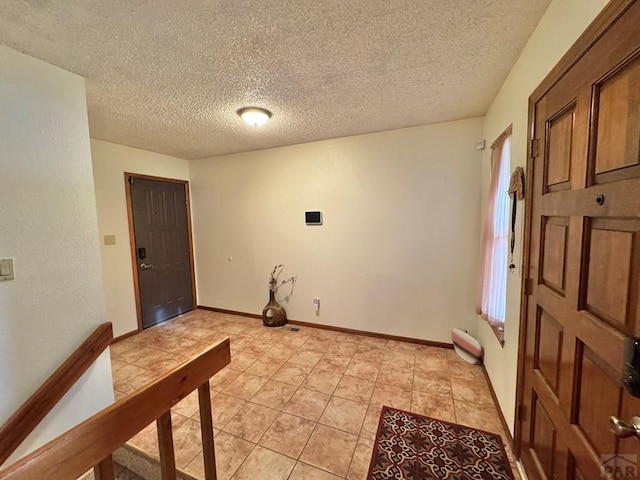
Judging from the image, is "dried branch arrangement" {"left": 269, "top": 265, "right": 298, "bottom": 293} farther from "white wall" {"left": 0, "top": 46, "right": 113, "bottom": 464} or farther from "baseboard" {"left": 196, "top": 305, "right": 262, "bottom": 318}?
"white wall" {"left": 0, "top": 46, "right": 113, "bottom": 464}

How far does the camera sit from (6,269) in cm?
139

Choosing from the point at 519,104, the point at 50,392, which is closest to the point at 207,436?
the point at 50,392

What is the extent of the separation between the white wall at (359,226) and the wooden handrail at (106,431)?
2320mm

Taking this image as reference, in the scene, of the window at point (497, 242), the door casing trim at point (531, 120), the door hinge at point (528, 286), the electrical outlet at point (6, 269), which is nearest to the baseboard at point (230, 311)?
the electrical outlet at point (6, 269)

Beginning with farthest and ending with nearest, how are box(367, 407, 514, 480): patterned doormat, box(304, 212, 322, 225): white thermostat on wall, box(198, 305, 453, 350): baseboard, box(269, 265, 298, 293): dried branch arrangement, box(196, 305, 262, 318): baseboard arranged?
1. box(196, 305, 262, 318): baseboard
2. box(269, 265, 298, 293): dried branch arrangement
3. box(304, 212, 322, 225): white thermostat on wall
4. box(198, 305, 453, 350): baseboard
5. box(367, 407, 514, 480): patterned doormat

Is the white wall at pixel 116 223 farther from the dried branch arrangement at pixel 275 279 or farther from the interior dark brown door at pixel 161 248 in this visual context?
the dried branch arrangement at pixel 275 279

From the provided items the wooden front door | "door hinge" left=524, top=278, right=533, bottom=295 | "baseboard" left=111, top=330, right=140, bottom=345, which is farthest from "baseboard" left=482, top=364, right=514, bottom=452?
"baseboard" left=111, top=330, right=140, bottom=345

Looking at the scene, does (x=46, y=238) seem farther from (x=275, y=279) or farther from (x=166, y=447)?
(x=275, y=279)

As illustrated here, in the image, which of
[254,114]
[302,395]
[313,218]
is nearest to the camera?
[302,395]

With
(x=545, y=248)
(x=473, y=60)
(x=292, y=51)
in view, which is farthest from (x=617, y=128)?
(x=292, y=51)

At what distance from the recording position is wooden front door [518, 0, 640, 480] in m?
0.72

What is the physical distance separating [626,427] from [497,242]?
158cm

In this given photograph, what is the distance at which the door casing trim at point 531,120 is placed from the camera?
2.68ft

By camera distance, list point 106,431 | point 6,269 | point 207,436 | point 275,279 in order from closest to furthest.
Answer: point 106,431 → point 207,436 → point 6,269 → point 275,279
